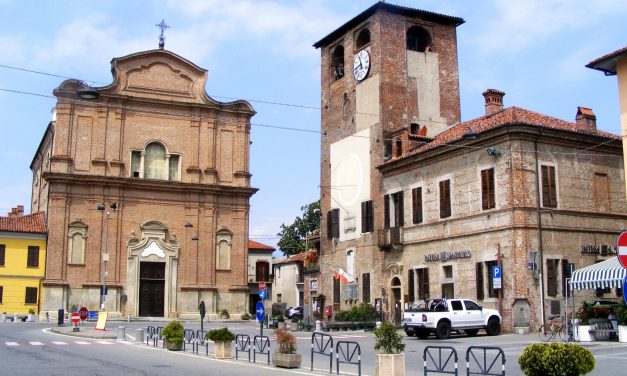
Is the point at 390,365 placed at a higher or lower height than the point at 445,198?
lower

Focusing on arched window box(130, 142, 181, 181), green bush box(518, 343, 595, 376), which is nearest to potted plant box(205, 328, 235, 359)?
green bush box(518, 343, 595, 376)

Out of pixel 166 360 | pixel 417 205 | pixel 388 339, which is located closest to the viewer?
pixel 388 339

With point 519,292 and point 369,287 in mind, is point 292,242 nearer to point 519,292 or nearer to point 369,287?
point 369,287

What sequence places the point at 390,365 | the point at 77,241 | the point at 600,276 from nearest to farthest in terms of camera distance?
the point at 390,365
the point at 600,276
the point at 77,241

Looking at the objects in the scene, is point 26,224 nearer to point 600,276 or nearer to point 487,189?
point 487,189

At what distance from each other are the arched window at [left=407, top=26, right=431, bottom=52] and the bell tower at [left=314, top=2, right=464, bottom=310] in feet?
0.20

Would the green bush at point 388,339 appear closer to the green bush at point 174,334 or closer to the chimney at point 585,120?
the green bush at point 174,334

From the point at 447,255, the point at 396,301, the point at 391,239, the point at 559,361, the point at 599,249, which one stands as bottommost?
the point at 559,361

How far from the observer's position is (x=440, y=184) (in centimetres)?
3594

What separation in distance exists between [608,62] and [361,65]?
793 inches

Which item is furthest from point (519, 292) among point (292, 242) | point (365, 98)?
point (292, 242)

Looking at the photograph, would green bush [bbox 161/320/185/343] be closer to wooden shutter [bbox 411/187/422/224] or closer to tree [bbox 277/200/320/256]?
wooden shutter [bbox 411/187/422/224]

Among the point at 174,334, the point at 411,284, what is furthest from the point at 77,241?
the point at 174,334

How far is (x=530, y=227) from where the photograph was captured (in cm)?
3123
